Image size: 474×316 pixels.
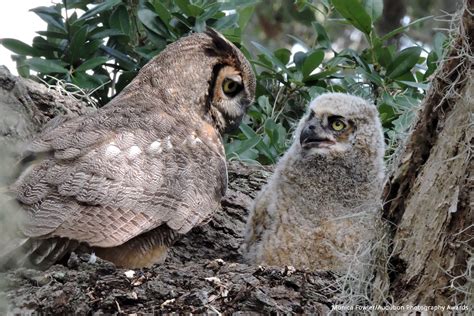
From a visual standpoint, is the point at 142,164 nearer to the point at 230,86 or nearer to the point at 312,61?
the point at 230,86

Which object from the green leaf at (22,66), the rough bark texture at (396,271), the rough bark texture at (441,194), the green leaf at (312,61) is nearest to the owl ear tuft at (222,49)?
the green leaf at (312,61)

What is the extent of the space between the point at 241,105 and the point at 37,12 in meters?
1.23

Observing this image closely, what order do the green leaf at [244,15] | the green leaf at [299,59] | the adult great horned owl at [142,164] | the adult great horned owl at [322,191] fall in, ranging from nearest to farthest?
1. the adult great horned owl at [142,164]
2. the adult great horned owl at [322,191]
3. the green leaf at [299,59]
4. the green leaf at [244,15]

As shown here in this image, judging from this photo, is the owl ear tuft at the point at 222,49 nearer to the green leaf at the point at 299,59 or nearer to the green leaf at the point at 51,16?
the green leaf at the point at 299,59

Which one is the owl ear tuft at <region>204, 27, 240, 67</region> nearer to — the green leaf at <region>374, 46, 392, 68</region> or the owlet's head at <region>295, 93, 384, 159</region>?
the owlet's head at <region>295, 93, 384, 159</region>

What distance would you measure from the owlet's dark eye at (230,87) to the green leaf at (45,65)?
907 millimetres

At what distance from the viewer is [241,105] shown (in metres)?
5.29

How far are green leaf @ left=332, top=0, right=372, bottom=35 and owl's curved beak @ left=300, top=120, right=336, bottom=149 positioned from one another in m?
0.79

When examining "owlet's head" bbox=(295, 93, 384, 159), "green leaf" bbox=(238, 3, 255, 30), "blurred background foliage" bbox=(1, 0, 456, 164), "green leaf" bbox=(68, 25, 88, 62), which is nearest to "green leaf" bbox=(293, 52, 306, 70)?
"blurred background foliage" bbox=(1, 0, 456, 164)

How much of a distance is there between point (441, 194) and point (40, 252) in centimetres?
167

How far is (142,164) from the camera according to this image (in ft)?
14.6

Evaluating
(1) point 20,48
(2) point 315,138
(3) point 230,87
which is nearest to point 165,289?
(2) point 315,138

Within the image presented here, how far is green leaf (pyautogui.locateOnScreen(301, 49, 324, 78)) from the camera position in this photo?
212 inches

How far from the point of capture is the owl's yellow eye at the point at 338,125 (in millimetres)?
4801
